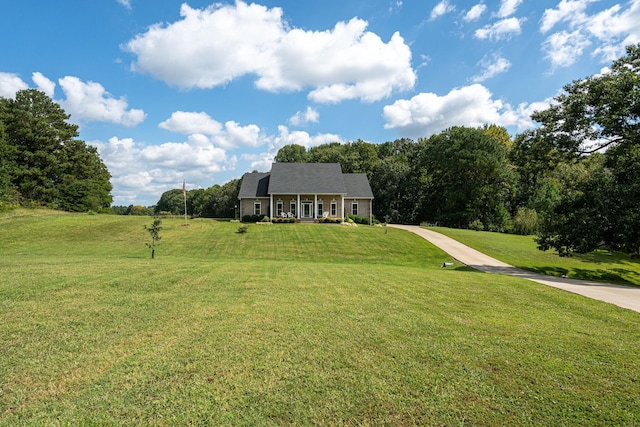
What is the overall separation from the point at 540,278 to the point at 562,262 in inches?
293

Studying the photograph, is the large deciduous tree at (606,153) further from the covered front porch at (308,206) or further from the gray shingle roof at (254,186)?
the gray shingle roof at (254,186)

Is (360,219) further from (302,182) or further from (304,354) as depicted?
(304,354)

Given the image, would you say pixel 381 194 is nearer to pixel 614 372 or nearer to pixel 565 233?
pixel 565 233

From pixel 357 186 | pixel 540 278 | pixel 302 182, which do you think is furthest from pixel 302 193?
pixel 540 278

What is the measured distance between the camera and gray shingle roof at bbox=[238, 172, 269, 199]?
34.7m

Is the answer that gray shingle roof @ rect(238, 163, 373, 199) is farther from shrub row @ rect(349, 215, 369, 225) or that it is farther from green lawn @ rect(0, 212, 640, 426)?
green lawn @ rect(0, 212, 640, 426)

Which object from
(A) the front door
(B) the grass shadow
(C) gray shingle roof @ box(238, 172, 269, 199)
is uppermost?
(C) gray shingle roof @ box(238, 172, 269, 199)

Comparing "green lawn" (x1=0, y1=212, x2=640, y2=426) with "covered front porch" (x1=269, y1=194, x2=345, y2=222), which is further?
"covered front porch" (x1=269, y1=194, x2=345, y2=222)

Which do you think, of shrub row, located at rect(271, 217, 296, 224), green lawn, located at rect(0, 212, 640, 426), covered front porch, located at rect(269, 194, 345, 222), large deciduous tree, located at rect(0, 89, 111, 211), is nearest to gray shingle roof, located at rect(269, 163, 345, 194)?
covered front porch, located at rect(269, 194, 345, 222)

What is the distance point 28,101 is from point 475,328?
53.2 m

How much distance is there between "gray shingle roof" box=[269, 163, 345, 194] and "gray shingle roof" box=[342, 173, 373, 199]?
70.9 inches

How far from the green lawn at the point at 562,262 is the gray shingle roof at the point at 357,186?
13.6 m

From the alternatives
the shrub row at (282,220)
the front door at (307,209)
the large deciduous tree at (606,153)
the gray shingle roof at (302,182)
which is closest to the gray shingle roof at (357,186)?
the gray shingle roof at (302,182)

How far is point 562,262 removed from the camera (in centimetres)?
1830
